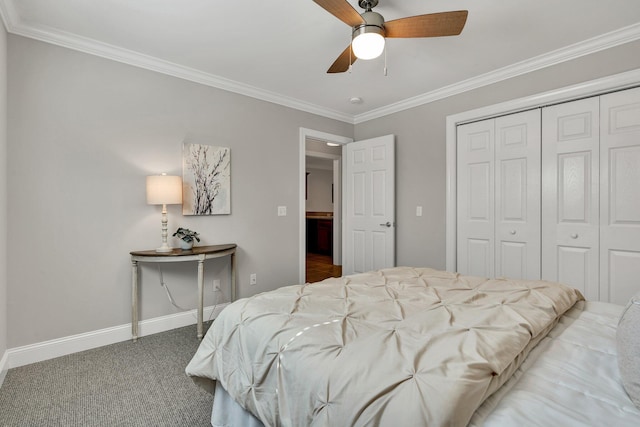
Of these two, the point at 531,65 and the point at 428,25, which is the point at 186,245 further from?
the point at 531,65

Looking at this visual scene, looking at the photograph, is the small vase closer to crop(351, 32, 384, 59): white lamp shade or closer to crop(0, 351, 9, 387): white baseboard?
crop(0, 351, 9, 387): white baseboard

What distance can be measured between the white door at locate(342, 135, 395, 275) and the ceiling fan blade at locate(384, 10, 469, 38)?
1931 mm

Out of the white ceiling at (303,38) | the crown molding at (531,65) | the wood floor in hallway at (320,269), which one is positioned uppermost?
the white ceiling at (303,38)

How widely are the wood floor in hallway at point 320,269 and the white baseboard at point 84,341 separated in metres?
2.38

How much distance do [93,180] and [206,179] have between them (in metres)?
0.91

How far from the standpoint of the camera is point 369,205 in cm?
408

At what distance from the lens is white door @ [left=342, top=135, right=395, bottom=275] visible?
12.6ft

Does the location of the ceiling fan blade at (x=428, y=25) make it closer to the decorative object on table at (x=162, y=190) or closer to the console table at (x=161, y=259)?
the decorative object on table at (x=162, y=190)

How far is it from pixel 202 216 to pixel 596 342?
295cm

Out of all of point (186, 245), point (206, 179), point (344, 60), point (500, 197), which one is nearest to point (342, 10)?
point (344, 60)

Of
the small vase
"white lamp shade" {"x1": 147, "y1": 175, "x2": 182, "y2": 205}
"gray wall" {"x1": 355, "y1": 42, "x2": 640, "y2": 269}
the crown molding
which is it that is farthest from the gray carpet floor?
the crown molding

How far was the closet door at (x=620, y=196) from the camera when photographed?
2338mm

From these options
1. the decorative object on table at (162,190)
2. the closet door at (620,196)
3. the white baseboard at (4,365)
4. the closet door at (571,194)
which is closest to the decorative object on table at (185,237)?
the decorative object on table at (162,190)

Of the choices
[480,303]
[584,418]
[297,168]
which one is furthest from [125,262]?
[584,418]
